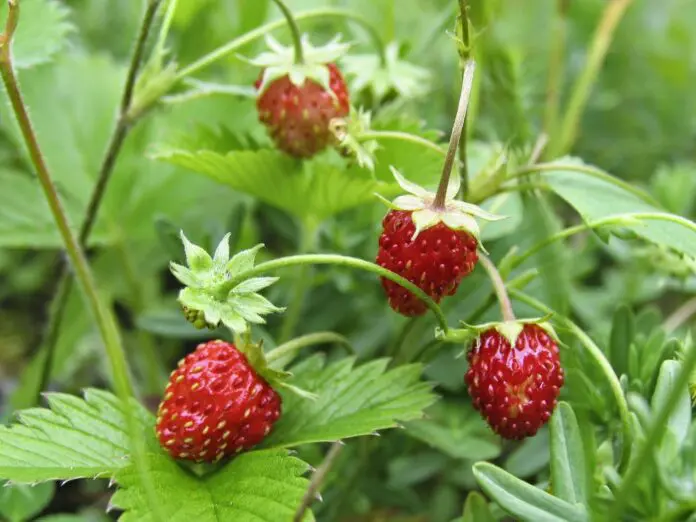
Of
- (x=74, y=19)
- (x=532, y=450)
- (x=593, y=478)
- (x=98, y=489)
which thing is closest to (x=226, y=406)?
(x=593, y=478)

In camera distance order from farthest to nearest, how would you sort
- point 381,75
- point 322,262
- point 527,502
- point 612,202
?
point 381,75 < point 612,202 < point 322,262 < point 527,502

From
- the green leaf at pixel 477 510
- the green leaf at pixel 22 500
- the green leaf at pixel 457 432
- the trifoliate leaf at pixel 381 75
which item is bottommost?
the green leaf at pixel 22 500

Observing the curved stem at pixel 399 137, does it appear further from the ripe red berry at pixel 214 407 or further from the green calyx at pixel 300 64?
the ripe red berry at pixel 214 407

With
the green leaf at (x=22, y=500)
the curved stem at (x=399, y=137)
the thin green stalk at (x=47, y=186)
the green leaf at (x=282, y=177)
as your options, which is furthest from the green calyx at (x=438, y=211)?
the green leaf at (x=22, y=500)

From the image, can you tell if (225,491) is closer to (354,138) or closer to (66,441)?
(66,441)

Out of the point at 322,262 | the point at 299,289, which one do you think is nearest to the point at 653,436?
the point at 322,262

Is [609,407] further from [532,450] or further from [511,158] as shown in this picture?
[511,158]
